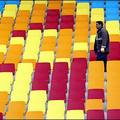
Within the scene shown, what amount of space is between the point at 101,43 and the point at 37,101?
1.80m

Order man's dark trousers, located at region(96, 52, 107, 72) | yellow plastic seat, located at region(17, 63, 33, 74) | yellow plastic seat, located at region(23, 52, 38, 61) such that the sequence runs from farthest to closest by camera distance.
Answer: yellow plastic seat, located at region(23, 52, 38, 61) → yellow plastic seat, located at region(17, 63, 33, 74) → man's dark trousers, located at region(96, 52, 107, 72)

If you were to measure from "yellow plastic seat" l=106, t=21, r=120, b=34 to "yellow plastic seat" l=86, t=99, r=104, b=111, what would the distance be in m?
2.96

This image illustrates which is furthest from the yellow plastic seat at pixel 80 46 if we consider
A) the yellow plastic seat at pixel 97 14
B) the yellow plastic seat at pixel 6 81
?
the yellow plastic seat at pixel 6 81

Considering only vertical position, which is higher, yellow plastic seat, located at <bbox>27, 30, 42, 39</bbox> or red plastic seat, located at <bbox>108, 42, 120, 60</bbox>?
yellow plastic seat, located at <bbox>27, 30, 42, 39</bbox>

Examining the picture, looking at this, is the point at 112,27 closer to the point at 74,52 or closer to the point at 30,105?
the point at 74,52

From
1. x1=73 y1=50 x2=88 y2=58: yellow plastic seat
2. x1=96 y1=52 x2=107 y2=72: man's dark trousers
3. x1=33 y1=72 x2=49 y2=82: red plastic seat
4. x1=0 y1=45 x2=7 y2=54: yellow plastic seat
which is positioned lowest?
x1=33 y1=72 x2=49 y2=82: red plastic seat

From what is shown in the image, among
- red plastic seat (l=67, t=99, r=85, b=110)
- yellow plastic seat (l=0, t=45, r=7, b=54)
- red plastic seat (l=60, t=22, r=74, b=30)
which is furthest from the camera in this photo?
red plastic seat (l=60, t=22, r=74, b=30)

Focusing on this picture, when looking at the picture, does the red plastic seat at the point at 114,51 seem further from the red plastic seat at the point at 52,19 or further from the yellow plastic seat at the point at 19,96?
the yellow plastic seat at the point at 19,96

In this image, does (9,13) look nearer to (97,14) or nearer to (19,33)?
(19,33)

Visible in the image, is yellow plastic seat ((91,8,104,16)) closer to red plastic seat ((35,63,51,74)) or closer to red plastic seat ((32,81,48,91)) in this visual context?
Result: red plastic seat ((35,63,51,74))

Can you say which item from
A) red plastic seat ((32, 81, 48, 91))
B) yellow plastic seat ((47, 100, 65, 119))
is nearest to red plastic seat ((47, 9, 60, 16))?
red plastic seat ((32, 81, 48, 91))

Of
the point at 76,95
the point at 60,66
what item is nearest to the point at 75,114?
the point at 76,95

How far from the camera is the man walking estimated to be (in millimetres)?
9117

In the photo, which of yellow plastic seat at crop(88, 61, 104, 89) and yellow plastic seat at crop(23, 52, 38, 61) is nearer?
yellow plastic seat at crop(88, 61, 104, 89)
